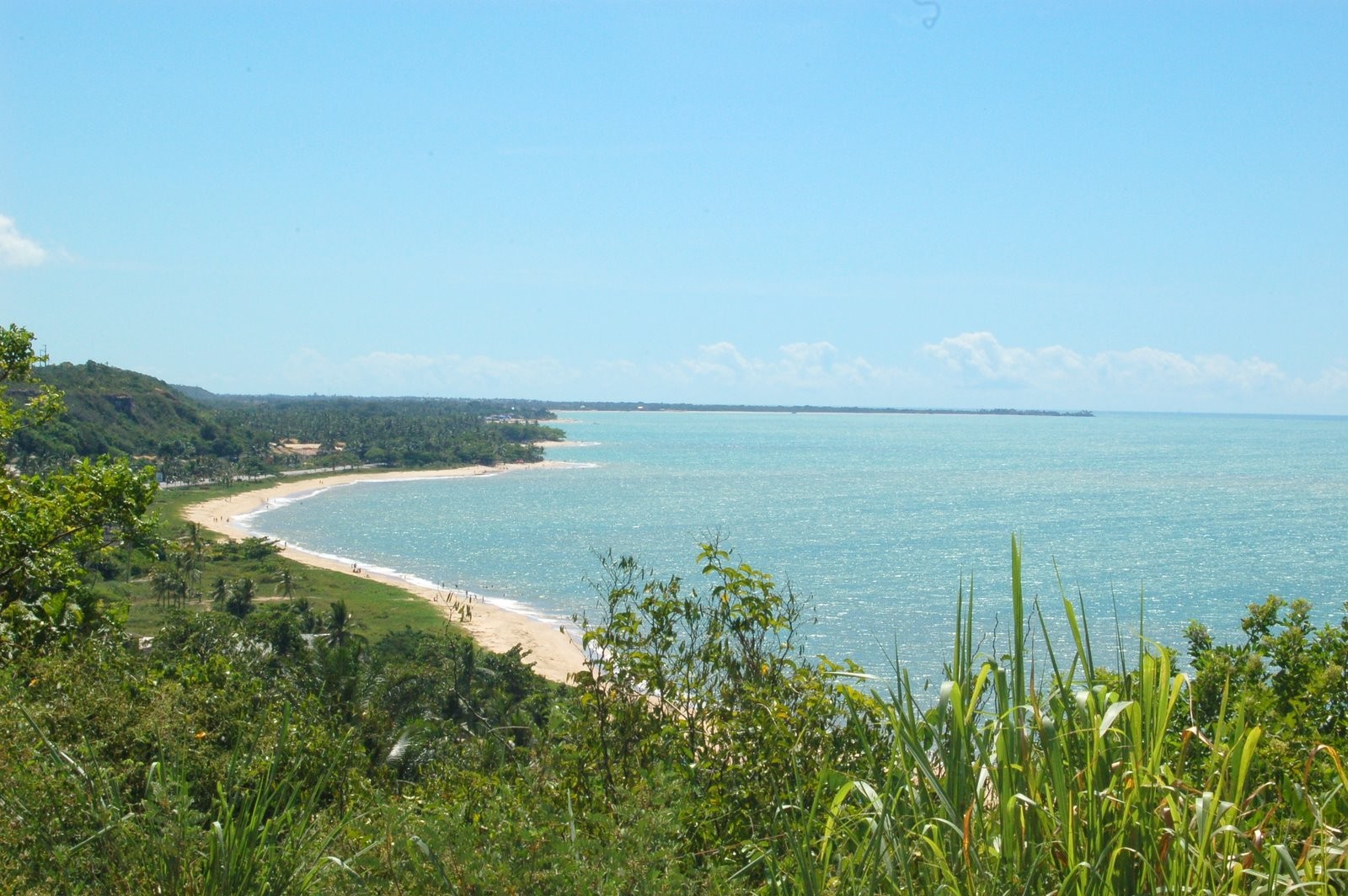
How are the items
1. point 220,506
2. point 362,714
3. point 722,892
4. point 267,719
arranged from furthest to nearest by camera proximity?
1. point 220,506
2. point 362,714
3. point 267,719
4. point 722,892

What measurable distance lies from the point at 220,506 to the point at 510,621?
155 feet

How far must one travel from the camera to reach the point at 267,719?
4.87m

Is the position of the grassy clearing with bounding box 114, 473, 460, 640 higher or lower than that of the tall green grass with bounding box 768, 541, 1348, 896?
lower

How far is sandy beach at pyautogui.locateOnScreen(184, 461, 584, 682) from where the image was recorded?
3938 cm

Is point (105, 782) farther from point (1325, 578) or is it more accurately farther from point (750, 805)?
point (1325, 578)

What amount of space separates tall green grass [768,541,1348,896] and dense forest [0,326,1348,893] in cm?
1

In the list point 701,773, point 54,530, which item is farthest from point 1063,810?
point 54,530

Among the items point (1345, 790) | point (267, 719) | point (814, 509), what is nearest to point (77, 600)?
point (267, 719)

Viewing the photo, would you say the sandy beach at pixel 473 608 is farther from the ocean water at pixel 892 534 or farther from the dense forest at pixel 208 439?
the dense forest at pixel 208 439

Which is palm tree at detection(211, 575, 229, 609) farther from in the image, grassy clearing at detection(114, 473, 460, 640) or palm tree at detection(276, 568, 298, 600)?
palm tree at detection(276, 568, 298, 600)

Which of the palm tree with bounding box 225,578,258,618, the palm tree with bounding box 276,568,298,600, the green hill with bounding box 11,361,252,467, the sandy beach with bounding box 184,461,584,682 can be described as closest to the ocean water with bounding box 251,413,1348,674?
the sandy beach with bounding box 184,461,584,682

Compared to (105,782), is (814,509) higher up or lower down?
lower down

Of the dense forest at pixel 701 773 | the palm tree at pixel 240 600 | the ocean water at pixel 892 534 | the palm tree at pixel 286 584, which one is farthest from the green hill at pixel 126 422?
the dense forest at pixel 701 773

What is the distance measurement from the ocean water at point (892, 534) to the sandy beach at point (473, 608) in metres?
1.91
